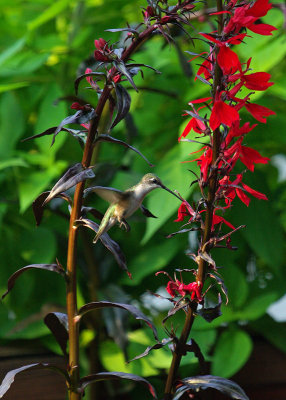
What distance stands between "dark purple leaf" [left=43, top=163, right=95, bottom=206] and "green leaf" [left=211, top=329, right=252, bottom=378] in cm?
46

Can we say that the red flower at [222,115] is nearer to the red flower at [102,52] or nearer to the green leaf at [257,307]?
the red flower at [102,52]

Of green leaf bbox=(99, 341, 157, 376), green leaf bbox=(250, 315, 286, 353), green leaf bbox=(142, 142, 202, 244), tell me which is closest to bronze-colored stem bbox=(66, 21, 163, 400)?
green leaf bbox=(142, 142, 202, 244)

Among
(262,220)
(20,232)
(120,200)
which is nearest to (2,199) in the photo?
(20,232)

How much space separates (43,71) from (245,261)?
36 cm

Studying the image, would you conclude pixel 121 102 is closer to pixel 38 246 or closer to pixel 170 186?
pixel 170 186

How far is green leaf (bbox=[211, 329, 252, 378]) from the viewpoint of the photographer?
2.21 ft

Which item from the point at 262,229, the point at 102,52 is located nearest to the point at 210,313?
the point at 102,52

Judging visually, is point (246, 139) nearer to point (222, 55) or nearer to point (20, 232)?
point (20, 232)

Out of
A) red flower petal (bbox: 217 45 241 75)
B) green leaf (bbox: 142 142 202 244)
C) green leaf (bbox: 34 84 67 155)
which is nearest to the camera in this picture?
red flower petal (bbox: 217 45 241 75)

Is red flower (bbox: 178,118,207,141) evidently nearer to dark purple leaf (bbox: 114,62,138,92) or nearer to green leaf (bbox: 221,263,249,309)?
dark purple leaf (bbox: 114,62,138,92)

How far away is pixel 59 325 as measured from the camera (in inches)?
12.4

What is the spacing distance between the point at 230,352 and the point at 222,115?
49 cm

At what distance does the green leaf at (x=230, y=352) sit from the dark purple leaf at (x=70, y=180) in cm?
46

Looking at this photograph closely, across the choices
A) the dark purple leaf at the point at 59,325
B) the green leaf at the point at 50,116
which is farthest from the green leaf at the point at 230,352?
the dark purple leaf at the point at 59,325
